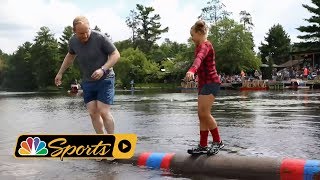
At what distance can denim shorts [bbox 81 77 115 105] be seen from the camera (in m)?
6.90

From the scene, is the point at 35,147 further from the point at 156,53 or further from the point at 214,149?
the point at 156,53

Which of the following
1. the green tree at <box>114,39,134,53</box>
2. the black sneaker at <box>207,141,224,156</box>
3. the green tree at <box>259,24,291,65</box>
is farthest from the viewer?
the green tree at <box>114,39,134,53</box>

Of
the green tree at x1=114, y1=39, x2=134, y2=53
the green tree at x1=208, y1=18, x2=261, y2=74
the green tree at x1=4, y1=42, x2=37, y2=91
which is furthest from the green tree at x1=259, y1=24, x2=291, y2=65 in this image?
the green tree at x1=4, y1=42, x2=37, y2=91

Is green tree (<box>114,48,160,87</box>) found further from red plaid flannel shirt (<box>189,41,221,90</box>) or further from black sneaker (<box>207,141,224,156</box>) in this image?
red plaid flannel shirt (<box>189,41,221,90</box>)

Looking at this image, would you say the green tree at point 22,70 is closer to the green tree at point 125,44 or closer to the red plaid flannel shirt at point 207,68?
the green tree at point 125,44

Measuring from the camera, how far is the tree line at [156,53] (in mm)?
76438

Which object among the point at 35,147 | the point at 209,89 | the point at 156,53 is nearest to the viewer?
the point at 209,89

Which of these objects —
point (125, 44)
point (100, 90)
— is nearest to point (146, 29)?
point (125, 44)

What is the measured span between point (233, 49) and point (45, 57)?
3053 inches

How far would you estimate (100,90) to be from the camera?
6.91 meters

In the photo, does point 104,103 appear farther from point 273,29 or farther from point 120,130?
point 273,29

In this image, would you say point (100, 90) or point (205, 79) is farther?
point (100, 90)

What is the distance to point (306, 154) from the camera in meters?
7.19

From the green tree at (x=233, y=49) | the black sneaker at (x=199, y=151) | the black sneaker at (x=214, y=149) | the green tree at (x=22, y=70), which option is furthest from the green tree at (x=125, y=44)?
the black sneaker at (x=199, y=151)
